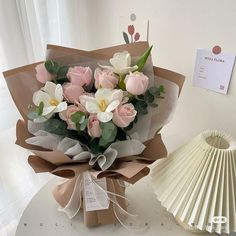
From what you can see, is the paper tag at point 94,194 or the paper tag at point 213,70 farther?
the paper tag at point 213,70

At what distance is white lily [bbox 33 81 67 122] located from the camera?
570mm

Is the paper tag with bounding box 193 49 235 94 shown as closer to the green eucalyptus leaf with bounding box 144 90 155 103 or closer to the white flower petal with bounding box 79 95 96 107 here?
the green eucalyptus leaf with bounding box 144 90 155 103

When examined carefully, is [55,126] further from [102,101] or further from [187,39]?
[187,39]

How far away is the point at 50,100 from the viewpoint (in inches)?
23.3

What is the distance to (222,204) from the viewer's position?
0.59 m

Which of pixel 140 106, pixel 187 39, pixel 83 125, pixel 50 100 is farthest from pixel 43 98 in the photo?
pixel 187 39

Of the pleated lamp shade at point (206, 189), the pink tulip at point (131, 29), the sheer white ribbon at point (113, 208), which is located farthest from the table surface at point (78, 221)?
the pink tulip at point (131, 29)

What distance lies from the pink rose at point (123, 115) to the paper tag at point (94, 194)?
0.19m

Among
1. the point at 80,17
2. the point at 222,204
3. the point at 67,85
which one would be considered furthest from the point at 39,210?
the point at 80,17

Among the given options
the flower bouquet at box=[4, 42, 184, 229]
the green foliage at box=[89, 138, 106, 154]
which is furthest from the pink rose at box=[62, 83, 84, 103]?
the green foliage at box=[89, 138, 106, 154]

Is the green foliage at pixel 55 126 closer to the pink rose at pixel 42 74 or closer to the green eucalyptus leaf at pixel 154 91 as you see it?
the pink rose at pixel 42 74

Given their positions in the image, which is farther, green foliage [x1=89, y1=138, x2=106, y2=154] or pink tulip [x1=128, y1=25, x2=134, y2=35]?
pink tulip [x1=128, y1=25, x2=134, y2=35]

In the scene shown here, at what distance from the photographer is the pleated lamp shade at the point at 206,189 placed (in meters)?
0.59

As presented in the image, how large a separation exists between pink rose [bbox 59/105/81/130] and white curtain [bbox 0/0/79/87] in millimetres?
464
